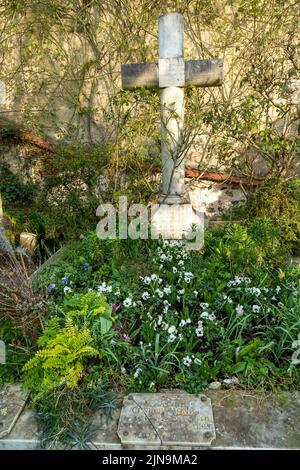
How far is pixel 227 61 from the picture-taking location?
17.6 ft

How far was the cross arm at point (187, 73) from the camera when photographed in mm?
3518

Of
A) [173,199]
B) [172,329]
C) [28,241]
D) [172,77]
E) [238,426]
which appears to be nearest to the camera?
[238,426]

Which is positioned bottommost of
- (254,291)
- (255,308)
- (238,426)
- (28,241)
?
(238,426)

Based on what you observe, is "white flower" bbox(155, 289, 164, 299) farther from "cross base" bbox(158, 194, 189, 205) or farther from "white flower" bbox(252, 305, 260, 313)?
"cross base" bbox(158, 194, 189, 205)

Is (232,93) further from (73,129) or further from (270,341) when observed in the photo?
(270,341)

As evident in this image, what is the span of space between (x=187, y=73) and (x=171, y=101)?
32 centimetres

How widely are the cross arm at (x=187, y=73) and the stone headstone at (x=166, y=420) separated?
9.83 feet

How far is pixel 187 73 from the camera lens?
139 inches

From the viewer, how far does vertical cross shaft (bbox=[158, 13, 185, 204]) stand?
3.44 meters

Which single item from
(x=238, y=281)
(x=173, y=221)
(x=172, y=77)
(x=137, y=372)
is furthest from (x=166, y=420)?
(x=172, y=77)

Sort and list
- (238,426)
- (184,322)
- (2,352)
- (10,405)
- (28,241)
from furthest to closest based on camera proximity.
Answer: (28,241) → (184,322) → (2,352) → (10,405) → (238,426)

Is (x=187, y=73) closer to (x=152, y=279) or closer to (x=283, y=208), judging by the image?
(x=283, y=208)

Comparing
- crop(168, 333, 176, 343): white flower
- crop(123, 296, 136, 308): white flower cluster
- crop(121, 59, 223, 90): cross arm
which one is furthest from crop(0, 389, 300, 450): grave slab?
crop(121, 59, 223, 90): cross arm
